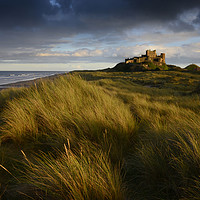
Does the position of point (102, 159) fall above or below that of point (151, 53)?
below

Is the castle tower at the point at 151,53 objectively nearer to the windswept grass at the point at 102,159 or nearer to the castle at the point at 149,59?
the castle at the point at 149,59

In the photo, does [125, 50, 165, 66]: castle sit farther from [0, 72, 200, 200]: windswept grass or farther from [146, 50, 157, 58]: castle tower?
[0, 72, 200, 200]: windswept grass

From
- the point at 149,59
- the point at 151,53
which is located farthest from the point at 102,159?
the point at 151,53

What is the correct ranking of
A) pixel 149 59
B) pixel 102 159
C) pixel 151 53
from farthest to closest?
pixel 151 53 → pixel 149 59 → pixel 102 159

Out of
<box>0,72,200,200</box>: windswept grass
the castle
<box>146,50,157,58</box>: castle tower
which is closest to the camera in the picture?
<box>0,72,200,200</box>: windswept grass

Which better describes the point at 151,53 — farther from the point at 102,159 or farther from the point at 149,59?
the point at 102,159

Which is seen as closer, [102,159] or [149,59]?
[102,159]

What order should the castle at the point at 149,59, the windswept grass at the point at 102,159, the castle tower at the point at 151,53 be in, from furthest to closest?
the castle tower at the point at 151,53 < the castle at the point at 149,59 < the windswept grass at the point at 102,159

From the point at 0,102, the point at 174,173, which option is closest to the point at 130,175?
the point at 174,173

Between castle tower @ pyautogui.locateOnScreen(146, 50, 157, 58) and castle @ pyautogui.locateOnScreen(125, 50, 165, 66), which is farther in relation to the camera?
castle tower @ pyautogui.locateOnScreen(146, 50, 157, 58)

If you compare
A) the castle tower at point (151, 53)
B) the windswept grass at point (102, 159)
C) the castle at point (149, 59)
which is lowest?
the windswept grass at point (102, 159)

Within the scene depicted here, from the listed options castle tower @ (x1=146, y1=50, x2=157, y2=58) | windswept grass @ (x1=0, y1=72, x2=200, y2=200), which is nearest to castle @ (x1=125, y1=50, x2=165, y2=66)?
castle tower @ (x1=146, y1=50, x2=157, y2=58)

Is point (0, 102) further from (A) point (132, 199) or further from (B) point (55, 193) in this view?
(A) point (132, 199)

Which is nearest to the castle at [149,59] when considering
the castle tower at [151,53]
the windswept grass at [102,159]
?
the castle tower at [151,53]
